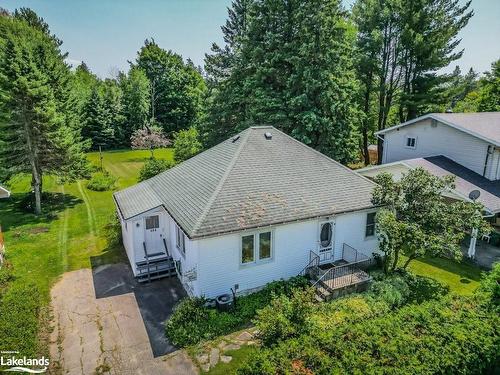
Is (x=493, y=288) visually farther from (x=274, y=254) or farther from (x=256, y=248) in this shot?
(x=256, y=248)

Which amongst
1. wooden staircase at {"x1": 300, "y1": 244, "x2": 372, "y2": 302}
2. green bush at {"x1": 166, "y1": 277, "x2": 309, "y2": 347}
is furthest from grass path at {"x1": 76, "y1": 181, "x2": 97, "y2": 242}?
wooden staircase at {"x1": 300, "y1": 244, "x2": 372, "y2": 302}

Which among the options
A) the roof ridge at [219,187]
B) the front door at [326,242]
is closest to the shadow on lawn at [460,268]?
the front door at [326,242]

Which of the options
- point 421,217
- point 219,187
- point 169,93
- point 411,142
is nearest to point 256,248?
point 219,187

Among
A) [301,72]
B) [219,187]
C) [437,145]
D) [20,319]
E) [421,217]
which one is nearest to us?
[20,319]

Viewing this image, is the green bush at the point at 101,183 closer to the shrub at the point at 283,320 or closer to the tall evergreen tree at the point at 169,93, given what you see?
the shrub at the point at 283,320

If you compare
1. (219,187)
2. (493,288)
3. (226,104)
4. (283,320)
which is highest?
(226,104)
